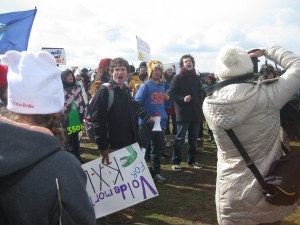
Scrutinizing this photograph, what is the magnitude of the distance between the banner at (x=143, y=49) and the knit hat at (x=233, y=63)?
917cm

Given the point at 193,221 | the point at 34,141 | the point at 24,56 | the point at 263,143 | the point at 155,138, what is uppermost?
the point at 24,56

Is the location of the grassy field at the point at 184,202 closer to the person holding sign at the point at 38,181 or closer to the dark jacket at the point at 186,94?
the dark jacket at the point at 186,94

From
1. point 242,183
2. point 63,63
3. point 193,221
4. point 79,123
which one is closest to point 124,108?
point 193,221

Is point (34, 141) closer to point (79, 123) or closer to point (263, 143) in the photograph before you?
point (263, 143)

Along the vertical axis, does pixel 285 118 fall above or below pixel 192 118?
above

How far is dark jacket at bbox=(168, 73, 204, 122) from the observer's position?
5.98 meters

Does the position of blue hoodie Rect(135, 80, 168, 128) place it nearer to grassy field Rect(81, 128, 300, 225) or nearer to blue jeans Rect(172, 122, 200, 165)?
blue jeans Rect(172, 122, 200, 165)

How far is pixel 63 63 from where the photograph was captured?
13273mm

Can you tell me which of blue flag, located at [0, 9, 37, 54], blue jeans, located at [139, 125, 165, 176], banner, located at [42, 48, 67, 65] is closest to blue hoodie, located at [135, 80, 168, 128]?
blue jeans, located at [139, 125, 165, 176]

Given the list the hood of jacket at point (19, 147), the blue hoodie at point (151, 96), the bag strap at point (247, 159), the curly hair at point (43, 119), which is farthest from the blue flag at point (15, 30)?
the hood of jacket at point (19, 147)

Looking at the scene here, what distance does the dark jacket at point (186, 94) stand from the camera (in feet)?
19.6

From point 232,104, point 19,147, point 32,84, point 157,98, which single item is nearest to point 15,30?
point 157,98

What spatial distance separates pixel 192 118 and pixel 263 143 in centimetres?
360

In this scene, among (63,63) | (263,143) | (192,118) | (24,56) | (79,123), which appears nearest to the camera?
(24,56)
